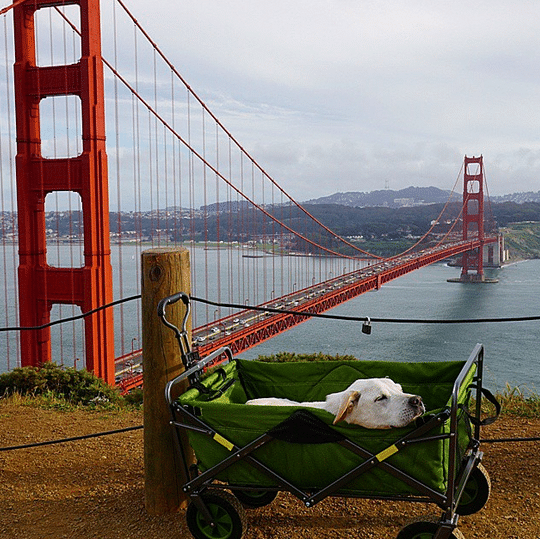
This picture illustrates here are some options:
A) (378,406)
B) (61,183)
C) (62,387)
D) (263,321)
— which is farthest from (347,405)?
(263,321)

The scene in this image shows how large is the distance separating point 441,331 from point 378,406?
129ft

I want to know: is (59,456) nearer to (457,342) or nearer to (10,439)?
(10,439)

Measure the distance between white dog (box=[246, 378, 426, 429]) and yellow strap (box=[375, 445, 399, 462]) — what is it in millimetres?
79

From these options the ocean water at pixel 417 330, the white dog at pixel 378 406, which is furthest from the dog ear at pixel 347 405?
the ocean water at pixel 417 330

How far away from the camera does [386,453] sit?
8.29ft

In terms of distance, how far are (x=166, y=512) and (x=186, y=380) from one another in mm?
617

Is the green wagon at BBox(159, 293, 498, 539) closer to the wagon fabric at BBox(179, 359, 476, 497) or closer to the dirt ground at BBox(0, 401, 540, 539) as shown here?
the wagon fabric at BBox(179, 359, 476, 497)

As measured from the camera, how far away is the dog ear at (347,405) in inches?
101

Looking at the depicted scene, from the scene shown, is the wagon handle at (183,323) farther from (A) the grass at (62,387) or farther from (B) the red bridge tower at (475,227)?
(B) the red bridge tower at (475,227)

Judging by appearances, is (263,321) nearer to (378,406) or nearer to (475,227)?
(378,406)

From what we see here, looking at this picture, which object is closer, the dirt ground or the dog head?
the dog head

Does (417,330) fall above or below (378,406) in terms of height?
below

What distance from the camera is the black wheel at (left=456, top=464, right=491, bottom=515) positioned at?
3.04m

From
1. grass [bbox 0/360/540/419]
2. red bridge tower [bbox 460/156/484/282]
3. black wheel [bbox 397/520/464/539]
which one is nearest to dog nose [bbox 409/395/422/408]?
black wheel [bbox 397/520/464/539]
